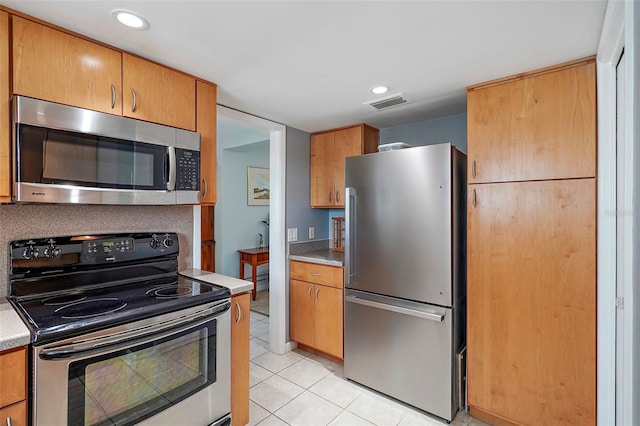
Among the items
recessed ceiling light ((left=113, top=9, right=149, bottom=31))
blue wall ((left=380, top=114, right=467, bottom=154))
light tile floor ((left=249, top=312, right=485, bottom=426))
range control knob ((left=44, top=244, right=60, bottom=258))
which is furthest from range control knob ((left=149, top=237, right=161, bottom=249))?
blue wall ((left=380, top=114, right=467, bottom=154))

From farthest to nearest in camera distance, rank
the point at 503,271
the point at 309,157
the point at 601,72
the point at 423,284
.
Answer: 1. the point at 309,157
2. the point at 423,284
3. the point at 503,271
4. the point at 601,72

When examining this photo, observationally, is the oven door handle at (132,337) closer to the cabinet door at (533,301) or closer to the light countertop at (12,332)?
the light countertop at (12,332)

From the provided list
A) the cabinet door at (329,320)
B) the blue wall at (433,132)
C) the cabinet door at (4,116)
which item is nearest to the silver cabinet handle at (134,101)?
the cabinet door at (4,116)

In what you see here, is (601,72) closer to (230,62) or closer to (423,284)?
(423,284)

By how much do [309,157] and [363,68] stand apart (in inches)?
59.6

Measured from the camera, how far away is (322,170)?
10.3ft

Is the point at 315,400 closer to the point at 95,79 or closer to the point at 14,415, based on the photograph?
the point at 14,415

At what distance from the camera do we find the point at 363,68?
1.79m

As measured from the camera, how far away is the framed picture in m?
5.16

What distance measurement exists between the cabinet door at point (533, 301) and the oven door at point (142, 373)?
1.57 m

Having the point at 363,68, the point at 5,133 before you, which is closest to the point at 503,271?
the point at 363,68

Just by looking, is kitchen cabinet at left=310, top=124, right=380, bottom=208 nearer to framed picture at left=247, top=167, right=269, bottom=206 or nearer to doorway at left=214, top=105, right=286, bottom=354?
doorway at left=214, top=105, right=286, bottom=354

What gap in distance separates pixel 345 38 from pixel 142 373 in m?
1.78

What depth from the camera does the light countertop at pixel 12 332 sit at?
1.02 metres
